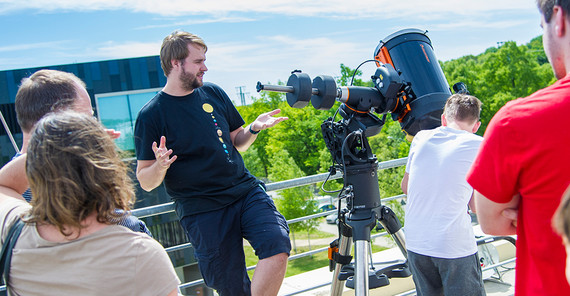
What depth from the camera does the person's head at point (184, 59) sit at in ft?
9.52

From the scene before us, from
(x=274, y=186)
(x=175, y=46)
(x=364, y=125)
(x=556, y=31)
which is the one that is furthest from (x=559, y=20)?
(x=274, y=186)

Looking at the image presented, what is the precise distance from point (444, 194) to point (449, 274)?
441 millimetres

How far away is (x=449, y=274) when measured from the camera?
263 centimetres

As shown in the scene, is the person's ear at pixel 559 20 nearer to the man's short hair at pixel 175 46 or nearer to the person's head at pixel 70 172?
the person's head at pixel 70 172

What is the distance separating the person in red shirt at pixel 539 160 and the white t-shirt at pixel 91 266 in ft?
3.25

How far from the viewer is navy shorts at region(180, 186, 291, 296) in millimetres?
2771

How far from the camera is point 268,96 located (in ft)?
122

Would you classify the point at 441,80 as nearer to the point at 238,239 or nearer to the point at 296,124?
the point at 238,239

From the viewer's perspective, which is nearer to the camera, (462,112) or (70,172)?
(70,172)

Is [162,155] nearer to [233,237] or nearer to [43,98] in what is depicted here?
[233,237]

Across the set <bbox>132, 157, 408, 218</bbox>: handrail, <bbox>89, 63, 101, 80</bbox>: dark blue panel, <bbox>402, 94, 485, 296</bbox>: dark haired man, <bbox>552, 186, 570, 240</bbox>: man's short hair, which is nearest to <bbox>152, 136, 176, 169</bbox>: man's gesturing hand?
<bbox>132, 157, 408, 218</bbox>: handrail

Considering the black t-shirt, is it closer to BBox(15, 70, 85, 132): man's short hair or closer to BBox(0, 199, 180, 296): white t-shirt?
BBox(15, 70, 85, 132): man's short hair

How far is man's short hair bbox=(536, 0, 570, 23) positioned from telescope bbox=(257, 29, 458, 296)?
1.41m

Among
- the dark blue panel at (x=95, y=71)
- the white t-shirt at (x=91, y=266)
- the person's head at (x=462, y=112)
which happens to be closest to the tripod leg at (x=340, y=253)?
the person's head at (x=462, y=112)
